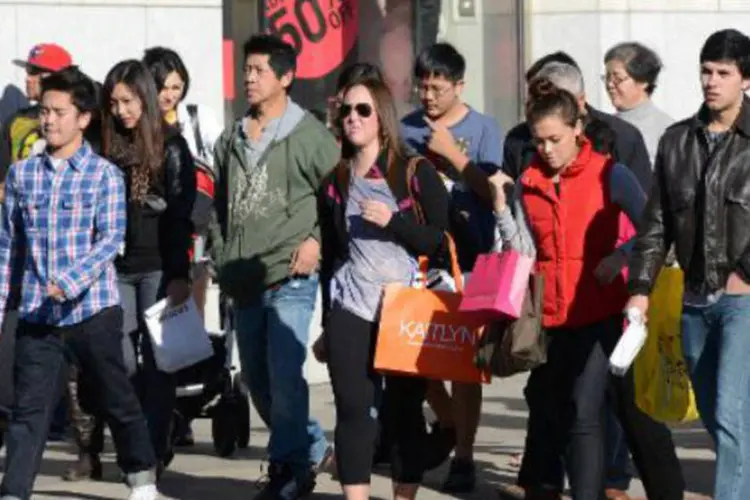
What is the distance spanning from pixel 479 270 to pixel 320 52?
735 centimetres

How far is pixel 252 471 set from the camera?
38.7 feet

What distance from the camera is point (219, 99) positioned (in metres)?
15.6

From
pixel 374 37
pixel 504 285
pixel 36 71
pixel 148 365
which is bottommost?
pixel 148 365

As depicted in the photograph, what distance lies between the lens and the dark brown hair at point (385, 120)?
9.86m

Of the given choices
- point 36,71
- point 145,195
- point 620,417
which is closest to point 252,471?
point 145,195

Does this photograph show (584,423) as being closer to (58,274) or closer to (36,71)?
(58,274)

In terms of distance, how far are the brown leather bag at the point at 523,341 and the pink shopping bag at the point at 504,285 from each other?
0.04 m

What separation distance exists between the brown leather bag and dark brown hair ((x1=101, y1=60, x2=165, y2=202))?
211cm

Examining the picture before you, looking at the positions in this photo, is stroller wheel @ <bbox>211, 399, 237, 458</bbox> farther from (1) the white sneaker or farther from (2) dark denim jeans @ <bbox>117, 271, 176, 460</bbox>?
(1) the white sneaker

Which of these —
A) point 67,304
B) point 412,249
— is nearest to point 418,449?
point 412,249

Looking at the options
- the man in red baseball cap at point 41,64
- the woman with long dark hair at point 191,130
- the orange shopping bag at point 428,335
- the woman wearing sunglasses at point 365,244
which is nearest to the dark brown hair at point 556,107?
the woman wearing sunglasses at point 365,244

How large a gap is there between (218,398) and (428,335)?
9.04ft

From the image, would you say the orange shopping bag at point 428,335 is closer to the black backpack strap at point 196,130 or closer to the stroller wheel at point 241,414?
the stroller wheel at point 241,414

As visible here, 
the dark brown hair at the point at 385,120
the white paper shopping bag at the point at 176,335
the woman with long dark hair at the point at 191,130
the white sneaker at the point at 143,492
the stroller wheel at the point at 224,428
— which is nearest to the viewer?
the dark brown hair at the point at 385,120
